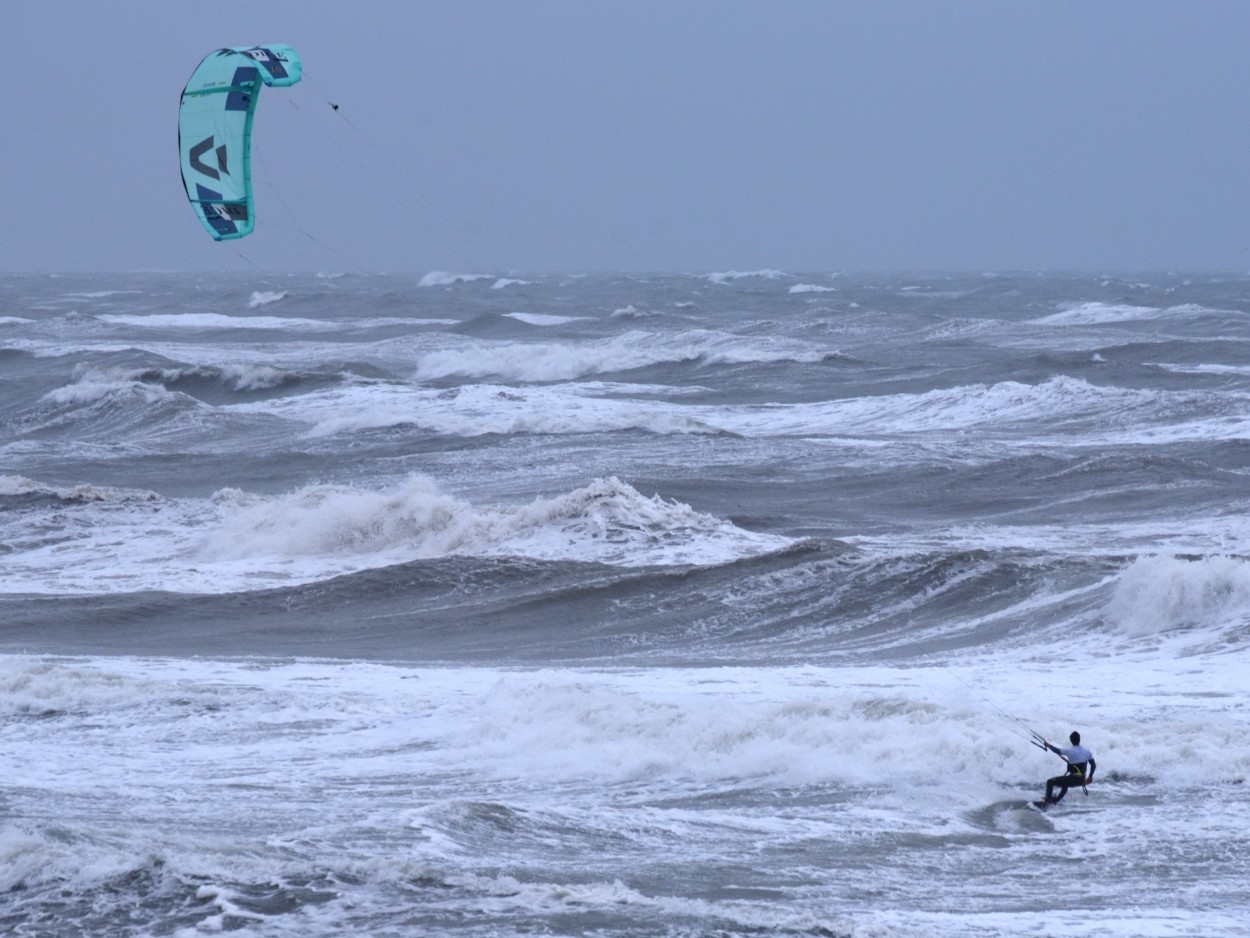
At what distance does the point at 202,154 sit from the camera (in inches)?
547

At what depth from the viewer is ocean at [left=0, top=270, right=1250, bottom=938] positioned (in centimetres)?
661

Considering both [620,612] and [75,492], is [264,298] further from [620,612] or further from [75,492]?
[620,612]

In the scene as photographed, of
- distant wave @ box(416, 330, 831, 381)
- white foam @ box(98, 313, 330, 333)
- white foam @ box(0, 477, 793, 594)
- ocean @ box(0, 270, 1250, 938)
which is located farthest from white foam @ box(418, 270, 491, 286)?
white foam @ box(0, 477, 793, 594)

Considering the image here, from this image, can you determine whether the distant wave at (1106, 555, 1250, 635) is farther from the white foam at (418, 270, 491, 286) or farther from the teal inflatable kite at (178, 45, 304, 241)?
the white foam at (418, 270, 491, 286)

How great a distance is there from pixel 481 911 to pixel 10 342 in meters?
39.5

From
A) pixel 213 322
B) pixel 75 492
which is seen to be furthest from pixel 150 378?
pixel 213 322

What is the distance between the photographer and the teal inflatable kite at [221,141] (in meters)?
13.9

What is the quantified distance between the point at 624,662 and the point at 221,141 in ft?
19.6

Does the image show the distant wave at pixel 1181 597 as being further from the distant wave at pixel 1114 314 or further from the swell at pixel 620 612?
the distant wave at pixel 1114 314

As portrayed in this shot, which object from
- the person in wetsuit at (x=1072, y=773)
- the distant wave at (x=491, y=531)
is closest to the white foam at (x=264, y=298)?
the distant wave at (x=491, y=531)

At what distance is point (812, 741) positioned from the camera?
880cm

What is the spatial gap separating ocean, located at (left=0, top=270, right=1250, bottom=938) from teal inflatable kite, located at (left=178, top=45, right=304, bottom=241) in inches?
135

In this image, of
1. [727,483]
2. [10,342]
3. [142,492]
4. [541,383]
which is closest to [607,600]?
[727,483]

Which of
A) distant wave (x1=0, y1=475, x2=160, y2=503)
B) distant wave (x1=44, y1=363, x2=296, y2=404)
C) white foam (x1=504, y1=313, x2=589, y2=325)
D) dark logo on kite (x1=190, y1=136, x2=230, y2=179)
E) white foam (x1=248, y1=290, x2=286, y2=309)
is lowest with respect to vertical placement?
distant wave (x1=0, y1=475, x2=160, y2=503)
